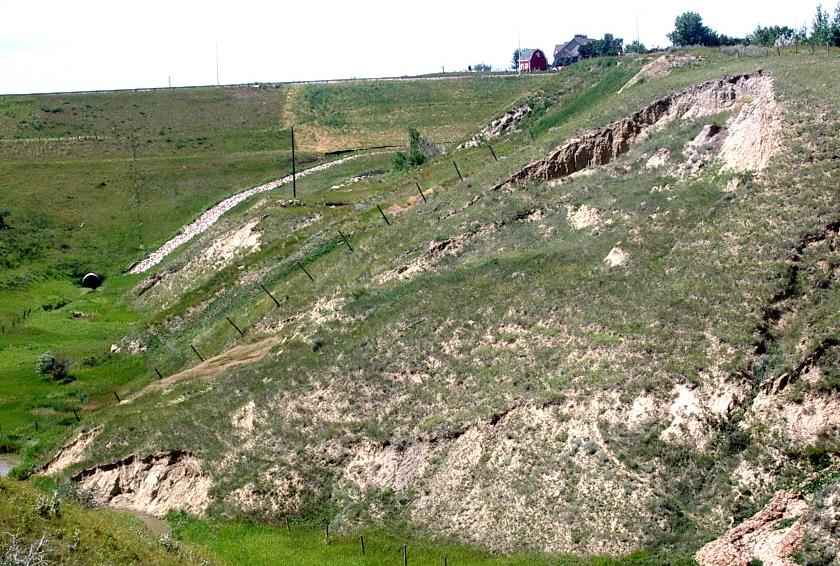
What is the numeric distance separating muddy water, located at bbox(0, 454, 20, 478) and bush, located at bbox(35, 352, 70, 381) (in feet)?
38.7

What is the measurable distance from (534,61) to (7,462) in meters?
119

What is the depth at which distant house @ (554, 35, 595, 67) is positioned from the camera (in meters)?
151

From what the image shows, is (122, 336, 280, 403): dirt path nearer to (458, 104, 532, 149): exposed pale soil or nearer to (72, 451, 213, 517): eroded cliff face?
(72, 451, 213, 517): eroded cliff face

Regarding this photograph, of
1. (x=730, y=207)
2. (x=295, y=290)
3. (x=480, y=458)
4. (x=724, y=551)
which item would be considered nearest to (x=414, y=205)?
(x=295, y=290)

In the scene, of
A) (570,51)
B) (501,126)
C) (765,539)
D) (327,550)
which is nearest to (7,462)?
(327,550)

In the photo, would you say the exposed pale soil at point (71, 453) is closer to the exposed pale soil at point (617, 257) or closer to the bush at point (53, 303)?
the exposed pale soil at point (617, 257)

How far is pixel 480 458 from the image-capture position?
35.3 m

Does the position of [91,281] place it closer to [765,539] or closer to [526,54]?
[765,539]

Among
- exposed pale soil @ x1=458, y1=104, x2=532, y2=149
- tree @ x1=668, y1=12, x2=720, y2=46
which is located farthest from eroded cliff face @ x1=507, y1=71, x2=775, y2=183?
tree @ x1=668, y1=12, x2=720, y2=46

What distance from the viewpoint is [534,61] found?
15175 cm

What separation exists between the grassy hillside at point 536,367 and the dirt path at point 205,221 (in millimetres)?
28722

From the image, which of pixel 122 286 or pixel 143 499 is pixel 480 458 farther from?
pixel 122 286

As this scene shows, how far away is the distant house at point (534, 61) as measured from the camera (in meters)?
151

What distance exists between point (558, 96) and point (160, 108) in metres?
74.3
